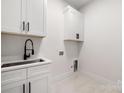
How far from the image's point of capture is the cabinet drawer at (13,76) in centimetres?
120

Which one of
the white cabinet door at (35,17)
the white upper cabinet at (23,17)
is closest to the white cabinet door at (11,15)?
the white upper cabinet at (23,17)

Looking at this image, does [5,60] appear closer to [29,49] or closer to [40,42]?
[29,49]

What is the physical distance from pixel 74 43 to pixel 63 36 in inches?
26.8

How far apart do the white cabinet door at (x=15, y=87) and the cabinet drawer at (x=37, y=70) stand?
0.18m

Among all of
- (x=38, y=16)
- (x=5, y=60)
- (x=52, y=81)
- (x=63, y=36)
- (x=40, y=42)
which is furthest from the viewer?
(x=63, y=36)

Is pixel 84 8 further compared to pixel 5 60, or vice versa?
pixel 84 8

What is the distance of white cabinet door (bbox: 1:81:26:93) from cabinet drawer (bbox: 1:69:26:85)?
57mm

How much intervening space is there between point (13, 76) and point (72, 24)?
229 centimetres

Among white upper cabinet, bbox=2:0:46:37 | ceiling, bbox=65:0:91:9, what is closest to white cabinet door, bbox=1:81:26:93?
white upper cabinet, bbox=2:0:46:37

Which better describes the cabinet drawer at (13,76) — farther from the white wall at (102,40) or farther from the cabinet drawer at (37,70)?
the white wall at (102,40)

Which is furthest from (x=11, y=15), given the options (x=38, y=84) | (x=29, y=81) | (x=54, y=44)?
(x=54, y=44)

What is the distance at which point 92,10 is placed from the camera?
307 centimetres

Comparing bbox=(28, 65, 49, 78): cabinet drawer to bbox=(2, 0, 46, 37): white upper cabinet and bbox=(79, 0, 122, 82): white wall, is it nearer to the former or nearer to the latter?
bbox=(2, 0, 46, 37): white upper cabinet

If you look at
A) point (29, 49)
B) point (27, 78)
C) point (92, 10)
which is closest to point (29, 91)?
point (27, 78)
